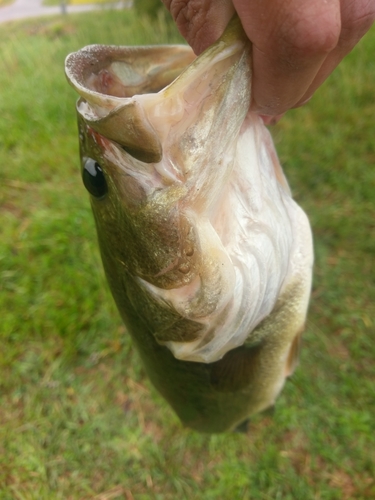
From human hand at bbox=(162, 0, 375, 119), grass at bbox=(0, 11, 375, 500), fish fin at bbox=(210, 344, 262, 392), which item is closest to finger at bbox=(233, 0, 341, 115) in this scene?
human hand at bbox=(162, 0, 375, 119)

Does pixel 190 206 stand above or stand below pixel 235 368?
above

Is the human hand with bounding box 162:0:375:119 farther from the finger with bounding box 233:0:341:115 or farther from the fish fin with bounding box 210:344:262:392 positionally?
the fish fin with bounding box 210:344:262:392

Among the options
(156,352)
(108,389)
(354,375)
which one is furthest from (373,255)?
(156,352)

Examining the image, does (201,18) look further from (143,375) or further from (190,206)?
(143,375)

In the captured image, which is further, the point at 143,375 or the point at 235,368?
the point at 143,375

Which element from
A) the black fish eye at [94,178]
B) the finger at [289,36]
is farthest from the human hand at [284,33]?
the black fish eye at [94,178]

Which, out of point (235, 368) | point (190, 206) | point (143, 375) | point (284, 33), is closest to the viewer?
point (284, 33)

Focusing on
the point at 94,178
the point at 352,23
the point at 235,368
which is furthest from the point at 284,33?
the point at 235,368

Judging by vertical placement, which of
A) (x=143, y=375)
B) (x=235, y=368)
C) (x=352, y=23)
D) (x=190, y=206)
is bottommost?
(x=143, y=375)
